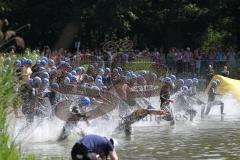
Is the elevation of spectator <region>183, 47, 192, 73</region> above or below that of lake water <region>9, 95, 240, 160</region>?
above

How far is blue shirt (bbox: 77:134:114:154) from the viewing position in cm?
932

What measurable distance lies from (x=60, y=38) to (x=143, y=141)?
3511cm

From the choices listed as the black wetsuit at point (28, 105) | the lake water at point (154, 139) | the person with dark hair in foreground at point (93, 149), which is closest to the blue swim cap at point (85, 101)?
the lake water at point (154, 139)

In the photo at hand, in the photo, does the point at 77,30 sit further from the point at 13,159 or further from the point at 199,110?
the point at 13,159

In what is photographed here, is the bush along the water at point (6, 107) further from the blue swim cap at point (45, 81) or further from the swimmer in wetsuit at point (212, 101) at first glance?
the swimmer in wetsuit at point (212, 101)

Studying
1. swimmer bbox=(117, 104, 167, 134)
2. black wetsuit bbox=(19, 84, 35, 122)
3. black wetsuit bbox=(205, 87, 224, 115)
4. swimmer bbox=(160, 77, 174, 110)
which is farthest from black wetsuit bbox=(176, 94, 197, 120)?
black wetsuit bbox=(19, 84, 35, 122)

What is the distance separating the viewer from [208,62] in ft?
124

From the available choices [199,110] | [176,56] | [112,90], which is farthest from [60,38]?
[112,90]

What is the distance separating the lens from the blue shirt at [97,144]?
30.6ft

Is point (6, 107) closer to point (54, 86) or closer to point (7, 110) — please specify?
point (7, 110)

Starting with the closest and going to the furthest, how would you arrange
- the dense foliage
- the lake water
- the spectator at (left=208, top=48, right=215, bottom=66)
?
the lake water < the spectator at (left=208, top=48, right=215, bottom=66) < the dense foliage

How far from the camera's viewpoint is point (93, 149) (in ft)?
30.5

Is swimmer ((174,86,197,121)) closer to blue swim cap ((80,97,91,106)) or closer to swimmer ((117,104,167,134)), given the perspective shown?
swimmer ((117,104,167,134))

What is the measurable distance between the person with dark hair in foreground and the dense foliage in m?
40.9
